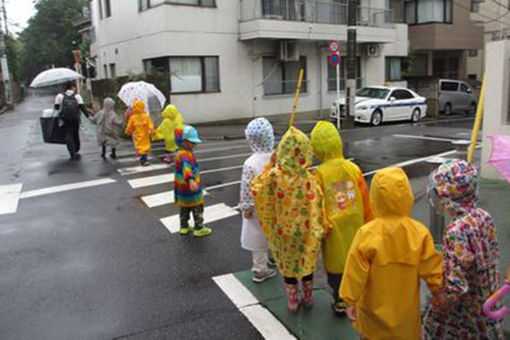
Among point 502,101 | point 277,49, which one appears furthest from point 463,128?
point 502,101

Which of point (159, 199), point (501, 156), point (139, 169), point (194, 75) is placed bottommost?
point (159, 199)

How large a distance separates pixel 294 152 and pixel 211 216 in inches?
144

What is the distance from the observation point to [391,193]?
2.75 m

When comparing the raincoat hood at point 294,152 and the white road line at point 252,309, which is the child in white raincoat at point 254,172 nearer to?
the white road line at point 252,309

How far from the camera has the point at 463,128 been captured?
1812cm

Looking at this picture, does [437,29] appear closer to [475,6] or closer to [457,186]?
[475,6]

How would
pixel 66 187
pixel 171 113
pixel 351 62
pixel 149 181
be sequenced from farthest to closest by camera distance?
pixel 351 62
pixel 171 113
pixel 149 181
pixel 66 187

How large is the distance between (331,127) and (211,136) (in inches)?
511

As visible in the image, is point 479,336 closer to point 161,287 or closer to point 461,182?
point 461,182

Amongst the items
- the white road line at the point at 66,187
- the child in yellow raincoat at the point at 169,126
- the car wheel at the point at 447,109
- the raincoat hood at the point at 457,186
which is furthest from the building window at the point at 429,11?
the raincoat hood at the point at 457,186

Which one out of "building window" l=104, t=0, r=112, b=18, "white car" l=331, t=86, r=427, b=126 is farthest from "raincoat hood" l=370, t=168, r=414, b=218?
"building window" l=104, t=0, r=112, b=18

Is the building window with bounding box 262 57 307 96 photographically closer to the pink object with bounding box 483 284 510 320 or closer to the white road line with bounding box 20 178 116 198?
the white road line with bounding box 20 178 116 198

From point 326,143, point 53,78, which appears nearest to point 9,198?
point 53,78

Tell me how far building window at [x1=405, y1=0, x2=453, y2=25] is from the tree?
41285 mm
